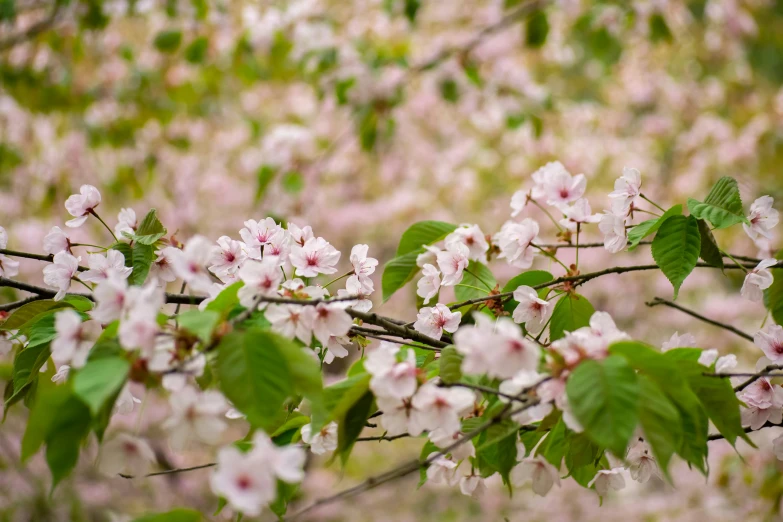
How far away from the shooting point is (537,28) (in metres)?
2.40

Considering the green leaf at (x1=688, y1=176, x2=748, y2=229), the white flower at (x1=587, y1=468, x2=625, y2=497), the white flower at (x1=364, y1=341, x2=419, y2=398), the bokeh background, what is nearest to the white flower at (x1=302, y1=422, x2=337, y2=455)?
the white flower at (x1=364, y1=341, x2=419, y2=398)

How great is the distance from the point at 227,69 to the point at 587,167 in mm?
2803

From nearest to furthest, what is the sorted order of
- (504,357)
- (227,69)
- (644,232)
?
1. (504,357)
2. (644,232)
3. (227,69)

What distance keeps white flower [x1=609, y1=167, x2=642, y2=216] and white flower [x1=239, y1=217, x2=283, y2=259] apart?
0.48 metres

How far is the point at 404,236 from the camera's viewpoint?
39.6 inches

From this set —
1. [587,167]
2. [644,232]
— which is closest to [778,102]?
[587,167]

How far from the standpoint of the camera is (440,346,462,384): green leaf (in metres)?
0.67

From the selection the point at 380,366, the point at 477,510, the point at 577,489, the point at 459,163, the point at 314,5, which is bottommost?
the point at 477,510

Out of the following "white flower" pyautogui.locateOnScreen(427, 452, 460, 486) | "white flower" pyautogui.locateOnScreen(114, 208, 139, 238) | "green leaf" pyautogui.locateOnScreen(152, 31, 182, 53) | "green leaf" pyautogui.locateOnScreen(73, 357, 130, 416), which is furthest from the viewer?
"green leaf" pyautogui.locateOnScreen(152, 31, 182, 53)

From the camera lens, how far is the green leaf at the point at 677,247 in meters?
0.81

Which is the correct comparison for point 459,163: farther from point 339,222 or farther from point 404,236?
point 404,236

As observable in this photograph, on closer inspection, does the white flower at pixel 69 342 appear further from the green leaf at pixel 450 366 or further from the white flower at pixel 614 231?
the white flower at pixel 614 231

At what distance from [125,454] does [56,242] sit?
0.41 m

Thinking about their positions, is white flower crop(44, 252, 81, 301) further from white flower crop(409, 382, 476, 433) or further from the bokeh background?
the bokeh background
